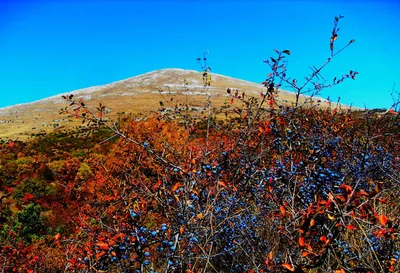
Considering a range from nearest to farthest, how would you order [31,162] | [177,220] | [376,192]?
[376,192], [177,220], [31,162]

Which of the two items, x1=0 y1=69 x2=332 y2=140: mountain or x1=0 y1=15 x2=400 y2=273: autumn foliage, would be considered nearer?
x1=0 y1=15 x2=400 y2=273: autumn foliage

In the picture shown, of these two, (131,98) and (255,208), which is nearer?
(255,208)

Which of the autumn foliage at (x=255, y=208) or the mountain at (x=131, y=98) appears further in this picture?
the mountain at (x=131, y=98)

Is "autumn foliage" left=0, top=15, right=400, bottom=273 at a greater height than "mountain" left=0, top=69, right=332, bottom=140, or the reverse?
"mountain" left=0, top=69, right=332, bottom=140

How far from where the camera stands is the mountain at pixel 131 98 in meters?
65.2

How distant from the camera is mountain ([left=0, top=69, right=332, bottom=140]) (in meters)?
65.2

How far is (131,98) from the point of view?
86.6m

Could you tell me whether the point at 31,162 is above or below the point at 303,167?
below

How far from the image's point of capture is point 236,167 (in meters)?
4.34

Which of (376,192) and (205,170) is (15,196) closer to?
(205,170)

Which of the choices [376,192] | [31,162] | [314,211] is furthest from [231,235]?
[31,162]

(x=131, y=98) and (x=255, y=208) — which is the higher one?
(x=131, y=98)

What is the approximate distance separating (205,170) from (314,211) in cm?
142

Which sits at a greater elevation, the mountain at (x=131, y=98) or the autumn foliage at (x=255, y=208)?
the mountain at (x=131, y=98)
